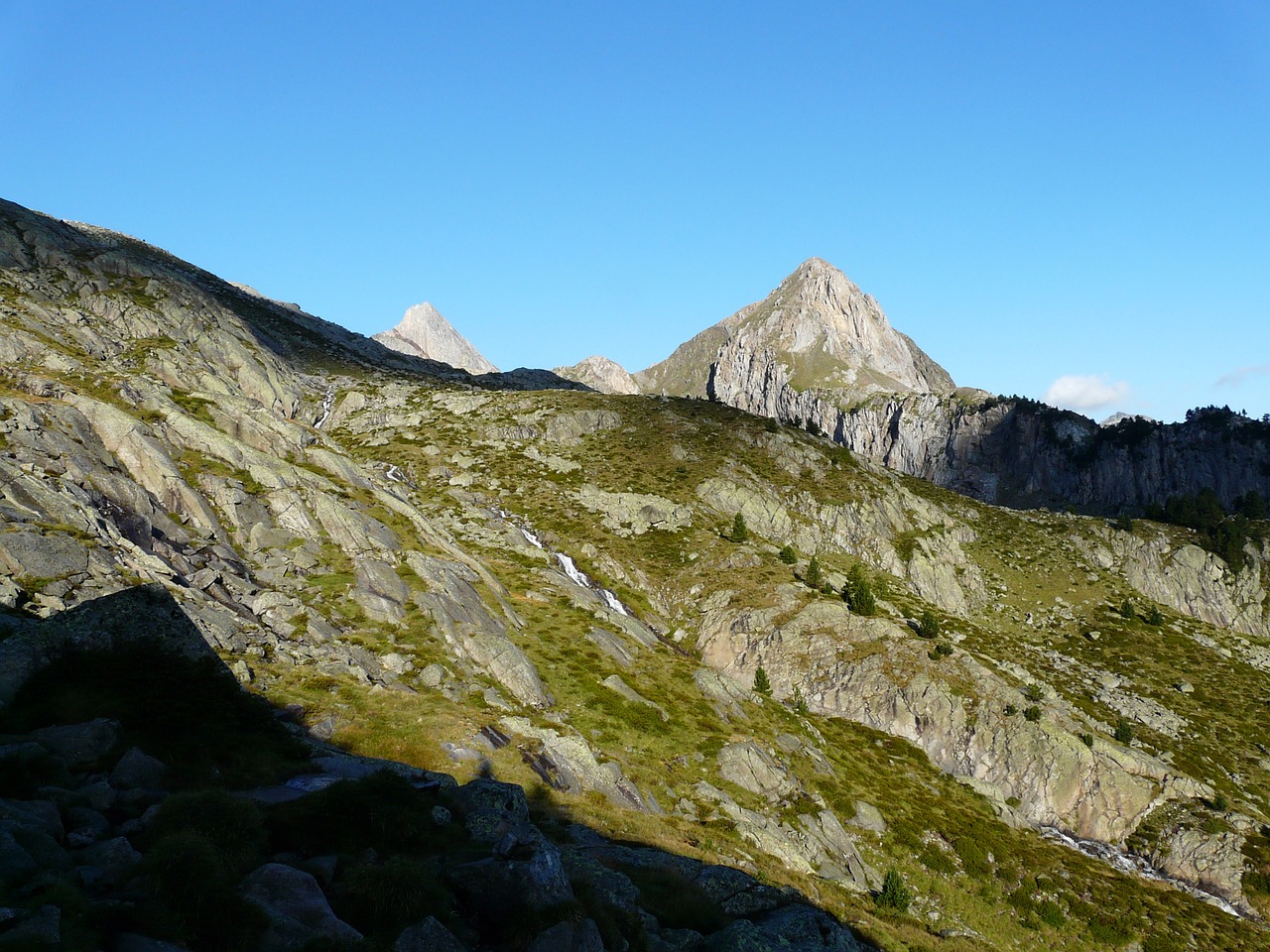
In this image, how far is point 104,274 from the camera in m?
120

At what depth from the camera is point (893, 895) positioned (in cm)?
4478

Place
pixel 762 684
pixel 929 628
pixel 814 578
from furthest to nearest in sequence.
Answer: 1. pixel 814 578
2. pixel 929 628
3. pixel 762 684

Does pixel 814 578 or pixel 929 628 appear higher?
pixel 814 578

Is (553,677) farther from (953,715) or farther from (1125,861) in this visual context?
(1125,861)

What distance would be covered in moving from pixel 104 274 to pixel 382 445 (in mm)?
58645

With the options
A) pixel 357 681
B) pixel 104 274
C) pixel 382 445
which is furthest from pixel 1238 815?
pixel 104 274

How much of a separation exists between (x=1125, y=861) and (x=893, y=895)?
3453 centimetres

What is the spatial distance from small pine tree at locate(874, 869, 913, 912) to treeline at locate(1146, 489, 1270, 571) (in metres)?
130

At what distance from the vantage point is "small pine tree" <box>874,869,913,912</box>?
4441 cm

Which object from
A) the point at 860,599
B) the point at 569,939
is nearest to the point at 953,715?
the point at 860,599

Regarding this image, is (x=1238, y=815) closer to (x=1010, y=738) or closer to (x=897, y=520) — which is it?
(x=1010, y=738)

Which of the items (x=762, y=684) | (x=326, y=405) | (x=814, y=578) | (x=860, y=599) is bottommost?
(x=762, y=684)

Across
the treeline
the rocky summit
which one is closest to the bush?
the rocky summit

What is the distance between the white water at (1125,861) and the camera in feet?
193
